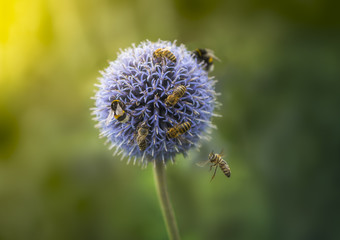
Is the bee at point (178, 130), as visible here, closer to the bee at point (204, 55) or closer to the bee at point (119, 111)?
the bee at point (119, 111)

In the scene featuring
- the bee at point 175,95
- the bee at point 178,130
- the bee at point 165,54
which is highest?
the bee at point 165,54

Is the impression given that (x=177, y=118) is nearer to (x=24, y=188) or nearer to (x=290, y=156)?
(x=290, y=156)

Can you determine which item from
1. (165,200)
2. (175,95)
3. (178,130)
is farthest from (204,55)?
(165,200)

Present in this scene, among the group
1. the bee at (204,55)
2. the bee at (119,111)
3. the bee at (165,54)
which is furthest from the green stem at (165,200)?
the bee at (204,55)

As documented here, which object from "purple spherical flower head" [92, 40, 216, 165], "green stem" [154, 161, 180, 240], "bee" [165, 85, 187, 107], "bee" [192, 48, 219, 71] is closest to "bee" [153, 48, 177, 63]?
"purple spherical flower head" [92, 40, 216, 165]

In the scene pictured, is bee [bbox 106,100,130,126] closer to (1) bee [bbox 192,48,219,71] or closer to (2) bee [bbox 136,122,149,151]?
(2) bee [bbox 136,122,149,151]

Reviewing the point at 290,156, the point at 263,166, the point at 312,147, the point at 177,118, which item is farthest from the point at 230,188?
the point at 177,118
